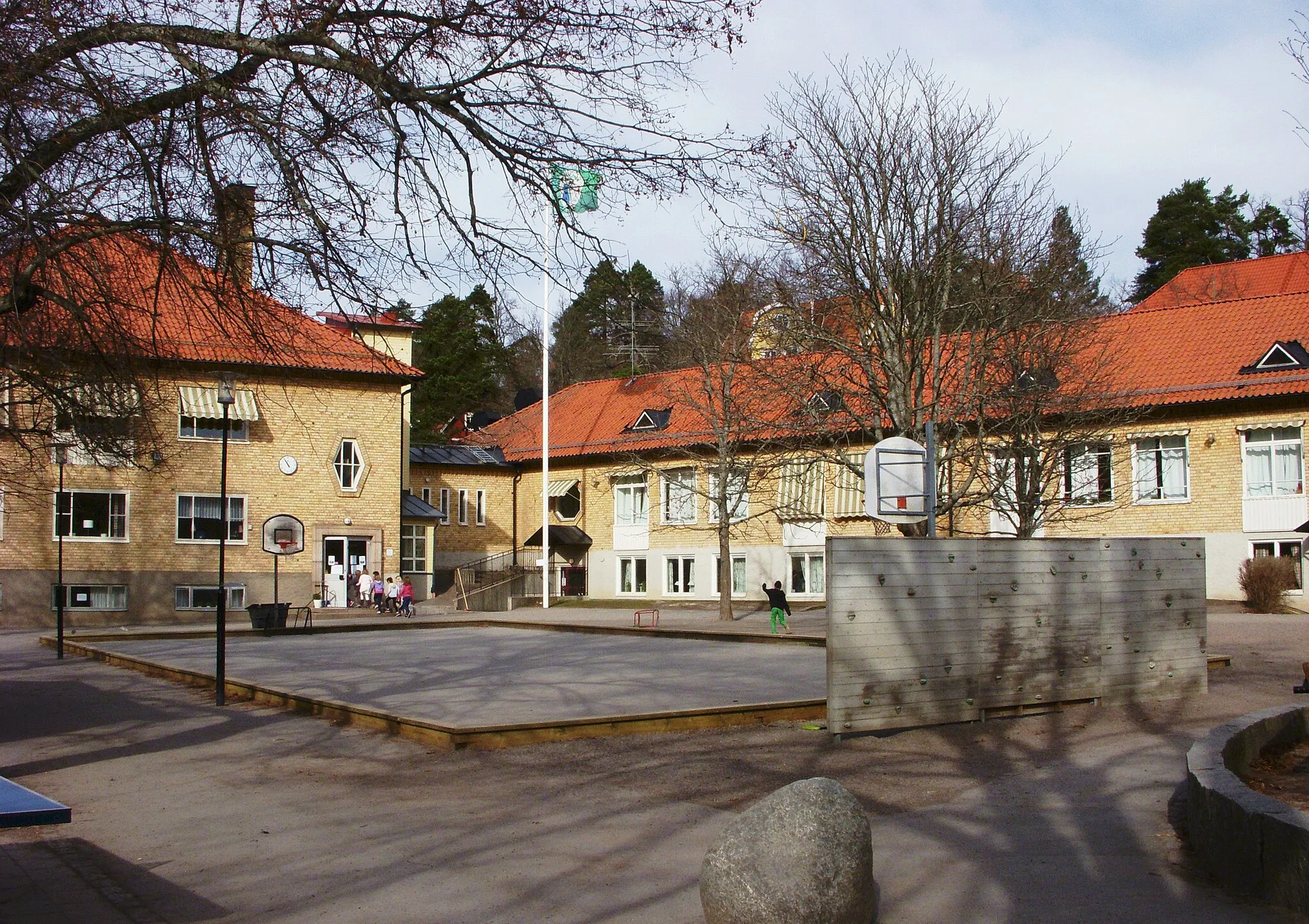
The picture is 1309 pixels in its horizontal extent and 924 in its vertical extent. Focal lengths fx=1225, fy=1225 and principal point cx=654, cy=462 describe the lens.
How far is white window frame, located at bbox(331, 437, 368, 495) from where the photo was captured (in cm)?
4538

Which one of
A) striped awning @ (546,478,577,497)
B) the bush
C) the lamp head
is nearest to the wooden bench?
the lamp head

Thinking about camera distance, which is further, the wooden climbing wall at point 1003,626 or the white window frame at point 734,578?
the white window frame at point 734,578

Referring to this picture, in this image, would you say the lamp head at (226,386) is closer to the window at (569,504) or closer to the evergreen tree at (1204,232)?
the window at (569,504)

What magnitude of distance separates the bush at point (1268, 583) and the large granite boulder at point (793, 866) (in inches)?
1231

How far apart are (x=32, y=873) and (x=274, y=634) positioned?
25.9 meters

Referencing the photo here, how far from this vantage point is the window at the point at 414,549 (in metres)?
52.6

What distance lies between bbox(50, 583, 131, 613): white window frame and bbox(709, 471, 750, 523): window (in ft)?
64.8

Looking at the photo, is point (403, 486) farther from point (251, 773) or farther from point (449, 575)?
point (251, 773)

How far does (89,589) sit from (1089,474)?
3187 centimetres

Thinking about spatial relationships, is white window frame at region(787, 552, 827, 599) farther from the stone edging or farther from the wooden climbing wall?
the stone edging

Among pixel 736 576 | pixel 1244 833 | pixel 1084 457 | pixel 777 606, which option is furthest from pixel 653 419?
pixel 1244 833

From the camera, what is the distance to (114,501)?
1617 inches

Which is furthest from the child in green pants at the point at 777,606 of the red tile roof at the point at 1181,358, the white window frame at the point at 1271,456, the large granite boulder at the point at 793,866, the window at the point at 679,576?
the large granite boulder at the point at 793,866

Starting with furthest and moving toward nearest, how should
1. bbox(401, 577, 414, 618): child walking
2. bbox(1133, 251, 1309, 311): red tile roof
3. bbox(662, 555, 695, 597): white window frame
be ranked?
bbox(662, 555, 695, 597): white window frame < bbox(1133, 251, 1309, 311): red tile roof < bbox(401, 577, 414, 618): child walking
